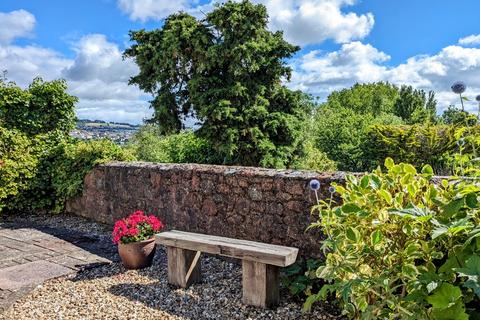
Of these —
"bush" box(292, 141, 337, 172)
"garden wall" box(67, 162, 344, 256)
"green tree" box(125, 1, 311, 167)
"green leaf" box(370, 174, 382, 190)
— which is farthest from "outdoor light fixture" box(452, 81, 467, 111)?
"bush" box(292, 141, 337, 172)

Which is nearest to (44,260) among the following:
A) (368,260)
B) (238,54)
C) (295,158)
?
(368,260)

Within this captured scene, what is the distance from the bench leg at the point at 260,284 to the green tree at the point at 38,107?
629 centimetres

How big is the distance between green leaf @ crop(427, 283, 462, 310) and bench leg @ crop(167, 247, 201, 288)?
2598 mm

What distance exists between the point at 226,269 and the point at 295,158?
9195 mm

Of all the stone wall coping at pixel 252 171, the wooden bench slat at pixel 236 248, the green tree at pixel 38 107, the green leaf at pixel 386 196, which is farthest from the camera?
the green tree at pixel 38 107

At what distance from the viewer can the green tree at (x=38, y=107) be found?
7.45m

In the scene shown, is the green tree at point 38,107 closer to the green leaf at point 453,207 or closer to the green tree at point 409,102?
the green leaf at point 453,207

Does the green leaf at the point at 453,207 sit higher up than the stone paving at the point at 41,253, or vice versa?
the green leaf at the point at 453,207

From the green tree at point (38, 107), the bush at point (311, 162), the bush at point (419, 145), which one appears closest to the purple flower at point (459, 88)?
the green tree at point (38, 107)

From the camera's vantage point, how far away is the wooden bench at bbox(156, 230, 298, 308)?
3021mm

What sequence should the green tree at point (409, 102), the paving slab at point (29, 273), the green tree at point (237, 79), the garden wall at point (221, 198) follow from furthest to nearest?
the green tree at point (409, 102)
the green tree at point (237, 79)
the paving slab at point (29, 273)
the garden wall at point (221, 198)

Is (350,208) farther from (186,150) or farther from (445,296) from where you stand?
(186,150)

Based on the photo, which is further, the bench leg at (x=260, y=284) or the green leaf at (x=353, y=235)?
the bench leg at (x=260, y=284)

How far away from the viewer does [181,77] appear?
44.1ft
